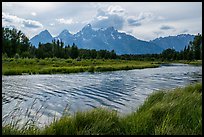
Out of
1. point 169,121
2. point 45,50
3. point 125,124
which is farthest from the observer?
point 45,50

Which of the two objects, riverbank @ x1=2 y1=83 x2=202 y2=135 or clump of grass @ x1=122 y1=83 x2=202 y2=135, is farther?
clump of grass @ x1=122 y1=83 x2=202 y2=135

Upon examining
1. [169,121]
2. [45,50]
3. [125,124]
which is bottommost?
[125,124]

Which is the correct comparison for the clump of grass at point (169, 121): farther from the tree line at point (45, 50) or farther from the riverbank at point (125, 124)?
the tree line at point (45, 50)

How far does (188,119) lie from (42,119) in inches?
245

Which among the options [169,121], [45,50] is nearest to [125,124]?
[169,121]

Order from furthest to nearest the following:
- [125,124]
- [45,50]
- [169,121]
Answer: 1. [45,50]
2. [125,124]
3. [169,121]

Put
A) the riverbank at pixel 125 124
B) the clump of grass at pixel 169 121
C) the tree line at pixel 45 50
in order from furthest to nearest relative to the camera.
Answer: the tree line at pixel 45 50
the clump of grass at pixel 169 121
the riverbank at pixel 125 124

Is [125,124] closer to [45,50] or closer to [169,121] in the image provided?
[169,121]

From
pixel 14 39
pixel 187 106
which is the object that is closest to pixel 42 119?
pixel 187 106

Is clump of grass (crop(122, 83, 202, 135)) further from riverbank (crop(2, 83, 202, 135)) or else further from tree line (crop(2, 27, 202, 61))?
tree line (crop(2, 27, 202, 61))

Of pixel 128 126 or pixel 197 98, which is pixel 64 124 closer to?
pixel 128 126

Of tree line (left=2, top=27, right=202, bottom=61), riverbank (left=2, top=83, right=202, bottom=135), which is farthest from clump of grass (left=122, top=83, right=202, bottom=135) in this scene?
tree line (left=2, top=27, right=202, bottom=61)

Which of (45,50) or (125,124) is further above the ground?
(45,50)

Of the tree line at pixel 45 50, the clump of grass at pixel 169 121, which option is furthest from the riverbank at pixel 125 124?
the tree line at pixel 45 50
